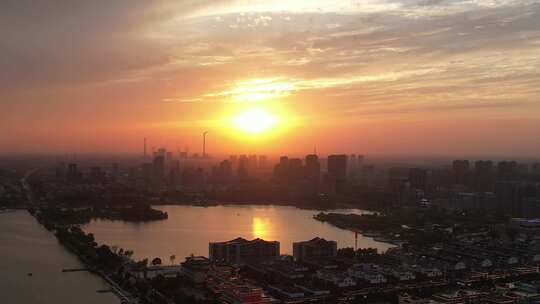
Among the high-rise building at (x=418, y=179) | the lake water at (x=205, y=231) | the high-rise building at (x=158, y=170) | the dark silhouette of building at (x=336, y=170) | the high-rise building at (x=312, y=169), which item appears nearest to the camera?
the lake water at (x=205, y=231)

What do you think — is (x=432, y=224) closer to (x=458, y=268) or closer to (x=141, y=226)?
(x=458, y=268)

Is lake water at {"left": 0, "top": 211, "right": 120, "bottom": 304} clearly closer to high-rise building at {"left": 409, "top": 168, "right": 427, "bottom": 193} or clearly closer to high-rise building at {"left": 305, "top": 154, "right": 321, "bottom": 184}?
high-rise building at {"left": 409, "top": 168, "right": 427, "bottom": 193}

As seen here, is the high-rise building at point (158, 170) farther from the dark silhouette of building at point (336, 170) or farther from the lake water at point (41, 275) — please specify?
the lake water at point (41, 275)

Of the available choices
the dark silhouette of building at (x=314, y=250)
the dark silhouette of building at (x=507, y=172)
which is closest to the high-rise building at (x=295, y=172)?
the dark silhouette of building at (x=507, y=172)

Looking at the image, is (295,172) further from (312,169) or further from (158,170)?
(158,170)

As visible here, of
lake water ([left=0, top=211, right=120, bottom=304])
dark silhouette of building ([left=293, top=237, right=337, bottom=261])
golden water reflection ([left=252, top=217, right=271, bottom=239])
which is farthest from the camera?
golden water reflection ([left=252, top=217, right=271, bottom=239])

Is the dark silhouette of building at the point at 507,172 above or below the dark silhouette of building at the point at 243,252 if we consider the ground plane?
above

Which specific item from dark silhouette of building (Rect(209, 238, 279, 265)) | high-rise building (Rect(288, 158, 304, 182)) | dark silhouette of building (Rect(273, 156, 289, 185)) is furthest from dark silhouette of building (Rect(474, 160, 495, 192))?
dark silhouette of building (Rect(209, 238, 279, 265))

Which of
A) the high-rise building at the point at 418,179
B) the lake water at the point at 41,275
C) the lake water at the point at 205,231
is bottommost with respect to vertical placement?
the lake water at the point at 41,275
